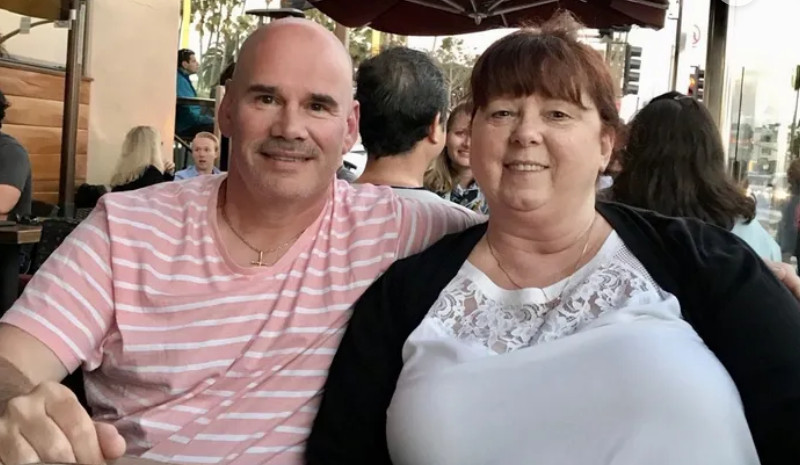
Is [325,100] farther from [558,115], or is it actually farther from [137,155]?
[137,155]

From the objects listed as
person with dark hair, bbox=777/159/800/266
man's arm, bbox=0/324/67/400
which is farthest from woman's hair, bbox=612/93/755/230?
person with dark hair, bbox=777/159/800/266

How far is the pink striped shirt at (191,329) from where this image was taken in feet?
5.79

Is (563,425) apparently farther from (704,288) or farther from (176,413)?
(176,413)

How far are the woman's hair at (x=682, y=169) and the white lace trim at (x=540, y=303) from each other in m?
1.36

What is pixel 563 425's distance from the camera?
1.54 meters

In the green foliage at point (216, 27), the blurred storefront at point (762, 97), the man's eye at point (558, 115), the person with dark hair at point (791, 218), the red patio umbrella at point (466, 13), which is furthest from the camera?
the green foliage at point (216, 27)

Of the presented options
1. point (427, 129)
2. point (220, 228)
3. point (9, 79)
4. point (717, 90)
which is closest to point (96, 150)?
point (9, 79)

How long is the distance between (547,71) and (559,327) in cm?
47

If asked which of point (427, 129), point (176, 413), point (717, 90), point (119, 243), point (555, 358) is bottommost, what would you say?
point (176, 413)

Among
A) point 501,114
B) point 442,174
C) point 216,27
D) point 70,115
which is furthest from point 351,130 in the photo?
point 216,27

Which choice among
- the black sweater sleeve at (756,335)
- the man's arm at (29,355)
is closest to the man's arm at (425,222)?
the black sweater sleeve at (756,335)

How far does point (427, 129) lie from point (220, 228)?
1.17 meters

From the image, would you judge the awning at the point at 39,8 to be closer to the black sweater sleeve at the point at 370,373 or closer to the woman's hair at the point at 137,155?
the woman's hair at the point at 137,155

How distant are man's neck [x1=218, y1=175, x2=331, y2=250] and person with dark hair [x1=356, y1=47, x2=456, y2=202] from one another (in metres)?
0.92
